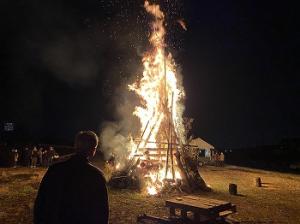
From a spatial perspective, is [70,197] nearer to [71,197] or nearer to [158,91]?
[71,197]

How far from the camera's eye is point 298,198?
1570 centimetres

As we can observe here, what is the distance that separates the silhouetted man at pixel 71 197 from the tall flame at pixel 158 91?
14.9 m

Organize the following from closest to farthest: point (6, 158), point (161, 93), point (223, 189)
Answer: point (223, 189), point (161, 93), point (6, 158)

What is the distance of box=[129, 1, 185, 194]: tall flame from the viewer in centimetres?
1897

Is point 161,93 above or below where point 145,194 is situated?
above

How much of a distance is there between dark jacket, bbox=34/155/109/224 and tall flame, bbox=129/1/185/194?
14.9 m

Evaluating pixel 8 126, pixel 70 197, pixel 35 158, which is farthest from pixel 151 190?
pixel 8 126

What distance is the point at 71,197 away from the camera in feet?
12.2

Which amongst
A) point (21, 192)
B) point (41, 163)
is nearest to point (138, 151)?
point (21, 192)

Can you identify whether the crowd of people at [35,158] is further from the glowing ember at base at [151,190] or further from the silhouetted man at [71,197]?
the silhouetted man at [71,197]

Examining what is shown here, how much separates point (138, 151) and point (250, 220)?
8.68m

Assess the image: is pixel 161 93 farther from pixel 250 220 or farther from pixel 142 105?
pixel 250 220

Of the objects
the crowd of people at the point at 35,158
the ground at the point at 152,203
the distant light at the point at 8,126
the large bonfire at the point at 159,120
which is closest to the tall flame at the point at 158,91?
the large bonfire at the point at 159,120

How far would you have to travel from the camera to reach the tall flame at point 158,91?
1897 centimetres
